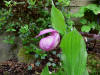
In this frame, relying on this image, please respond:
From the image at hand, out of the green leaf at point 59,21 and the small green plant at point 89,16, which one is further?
the small green plant at point 89,16

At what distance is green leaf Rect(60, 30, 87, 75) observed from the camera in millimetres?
406

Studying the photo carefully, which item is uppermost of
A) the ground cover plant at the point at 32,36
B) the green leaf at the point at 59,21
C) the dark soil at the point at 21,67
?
the green leaf at the point at 59,21

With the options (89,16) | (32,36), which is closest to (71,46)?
(32,36)

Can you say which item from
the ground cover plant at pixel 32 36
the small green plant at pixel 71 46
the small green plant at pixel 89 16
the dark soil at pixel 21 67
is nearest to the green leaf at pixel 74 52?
the small green plant at pixel 71 46

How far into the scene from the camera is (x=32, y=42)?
1.43 meters

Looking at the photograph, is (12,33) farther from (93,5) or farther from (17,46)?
(93,5)

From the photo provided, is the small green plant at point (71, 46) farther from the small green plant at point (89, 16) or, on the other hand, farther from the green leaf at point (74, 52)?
the small green plant at point (89, 16)

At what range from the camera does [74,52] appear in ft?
1.40

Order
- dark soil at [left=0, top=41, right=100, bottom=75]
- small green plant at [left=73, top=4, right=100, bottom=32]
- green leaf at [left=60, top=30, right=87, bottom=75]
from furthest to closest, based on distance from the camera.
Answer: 1. small green plant at [left=73, top=4, right=100, bottom=32]
2. dark soil at [left=0, top=41, right=100, bottom=75]
3. green leaf at [left=60, top=30, right=87, bottom=75]

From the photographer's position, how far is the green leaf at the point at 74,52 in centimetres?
41

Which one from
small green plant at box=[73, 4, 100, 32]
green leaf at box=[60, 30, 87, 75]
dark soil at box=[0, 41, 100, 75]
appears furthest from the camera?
small green plant at box=[73, 4, 100, 32]

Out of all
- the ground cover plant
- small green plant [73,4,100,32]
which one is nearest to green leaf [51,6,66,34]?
the ground cover plant

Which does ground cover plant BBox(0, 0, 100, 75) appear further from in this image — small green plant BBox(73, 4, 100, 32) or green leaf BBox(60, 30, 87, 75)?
small green plant BBox(73, 4, 100, 32)

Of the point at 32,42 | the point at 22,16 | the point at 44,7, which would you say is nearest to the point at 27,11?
the point at 22,16
